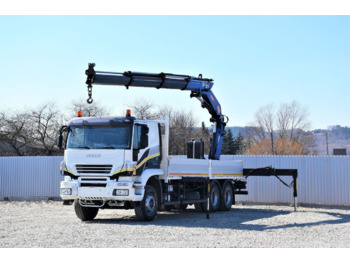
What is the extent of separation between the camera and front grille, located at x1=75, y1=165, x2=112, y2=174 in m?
15.0

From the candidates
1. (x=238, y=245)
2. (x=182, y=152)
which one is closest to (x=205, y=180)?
(x=238, y=245)

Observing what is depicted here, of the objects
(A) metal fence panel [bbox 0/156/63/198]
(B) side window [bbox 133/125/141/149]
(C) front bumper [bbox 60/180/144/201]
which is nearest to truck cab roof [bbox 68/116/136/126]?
(B) side window [bbox 133/125/141/149]

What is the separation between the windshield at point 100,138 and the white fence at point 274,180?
32.7 ft

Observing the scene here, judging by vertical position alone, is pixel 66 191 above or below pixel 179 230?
above

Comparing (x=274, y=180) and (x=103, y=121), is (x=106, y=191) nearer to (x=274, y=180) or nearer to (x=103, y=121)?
(x=103, y=121)

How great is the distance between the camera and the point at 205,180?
1861 centimetres

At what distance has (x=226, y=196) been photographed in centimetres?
2038

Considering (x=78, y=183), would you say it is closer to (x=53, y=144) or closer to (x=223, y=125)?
(x=223, y=125)

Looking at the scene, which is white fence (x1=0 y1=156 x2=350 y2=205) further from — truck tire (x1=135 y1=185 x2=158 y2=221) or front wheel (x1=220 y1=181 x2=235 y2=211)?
truck tire (x1=135 y1=185 x2=158 y2=221)

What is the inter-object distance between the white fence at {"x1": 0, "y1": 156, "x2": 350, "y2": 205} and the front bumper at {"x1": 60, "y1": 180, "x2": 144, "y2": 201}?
972 centimetres

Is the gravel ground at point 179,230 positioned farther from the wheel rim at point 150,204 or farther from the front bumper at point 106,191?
the front bumper at point 106,191

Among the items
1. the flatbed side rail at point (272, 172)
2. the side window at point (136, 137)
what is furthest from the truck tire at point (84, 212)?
the flatbed side rail at point (272, 172)

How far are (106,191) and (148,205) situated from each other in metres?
1.44

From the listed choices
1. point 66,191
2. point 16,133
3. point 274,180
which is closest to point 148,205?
point 66,191
